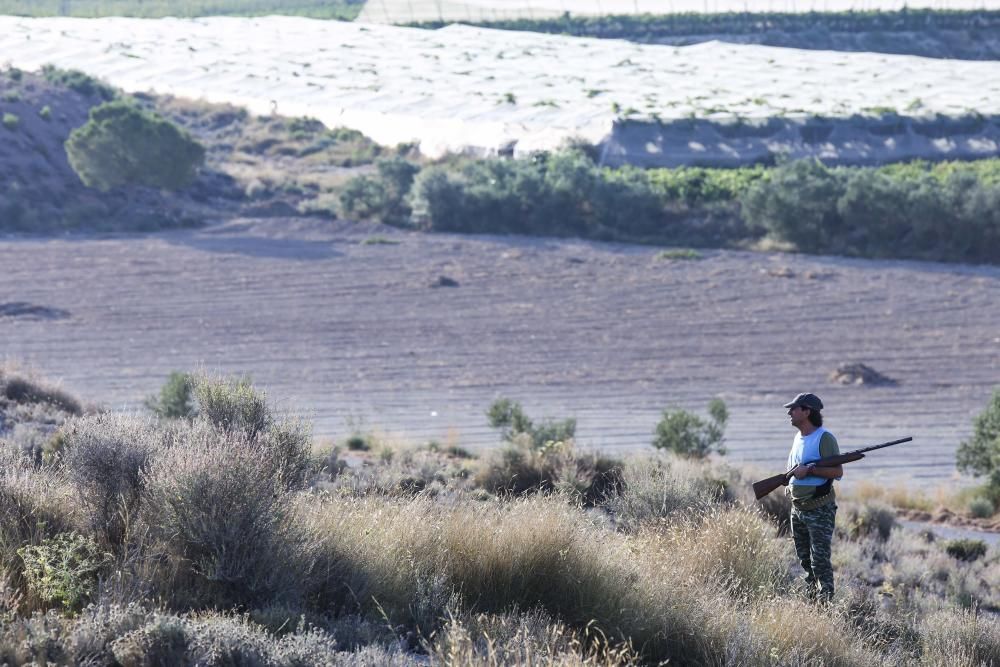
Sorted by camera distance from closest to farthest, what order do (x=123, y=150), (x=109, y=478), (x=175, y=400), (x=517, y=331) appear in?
(x=109, y=478)
(x=175, y=400)
(x=517, y=331)
(x=123, y=150)

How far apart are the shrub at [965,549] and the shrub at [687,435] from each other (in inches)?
180

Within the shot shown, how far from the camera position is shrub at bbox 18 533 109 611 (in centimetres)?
597

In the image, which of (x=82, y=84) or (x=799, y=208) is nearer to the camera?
(x=799, y=208)

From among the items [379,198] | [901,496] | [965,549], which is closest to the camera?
[965,549]

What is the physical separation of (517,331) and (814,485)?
19226 millimetres

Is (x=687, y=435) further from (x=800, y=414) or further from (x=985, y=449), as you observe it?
(x=800, y=414)

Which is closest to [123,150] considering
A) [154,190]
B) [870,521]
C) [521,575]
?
[154,190]

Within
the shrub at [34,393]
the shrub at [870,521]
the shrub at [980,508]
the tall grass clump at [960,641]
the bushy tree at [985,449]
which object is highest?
the tall grass clump at [960,641]

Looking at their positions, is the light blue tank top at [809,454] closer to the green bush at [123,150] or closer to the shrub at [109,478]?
the shrub at [109,478]

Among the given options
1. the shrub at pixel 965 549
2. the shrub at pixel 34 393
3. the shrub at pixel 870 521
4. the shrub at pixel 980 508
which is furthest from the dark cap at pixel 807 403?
the shrub at pixel 34 393

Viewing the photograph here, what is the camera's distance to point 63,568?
609 centimetres

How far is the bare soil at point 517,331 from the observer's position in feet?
71.5

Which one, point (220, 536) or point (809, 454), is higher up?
point (220, 536)

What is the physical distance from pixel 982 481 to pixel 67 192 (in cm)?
3238
